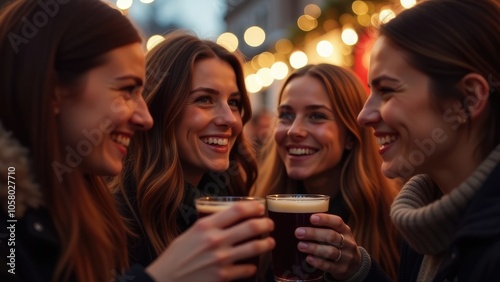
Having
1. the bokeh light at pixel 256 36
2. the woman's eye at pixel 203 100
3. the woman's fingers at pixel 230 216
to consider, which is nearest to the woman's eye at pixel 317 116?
the woman's eye at pixel 203 100

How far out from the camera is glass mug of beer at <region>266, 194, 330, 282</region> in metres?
1.97

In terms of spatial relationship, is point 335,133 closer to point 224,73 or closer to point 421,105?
point 224,73

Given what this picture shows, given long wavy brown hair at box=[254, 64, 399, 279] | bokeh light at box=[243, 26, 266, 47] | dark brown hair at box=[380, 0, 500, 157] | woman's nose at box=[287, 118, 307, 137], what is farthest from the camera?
bokeh light at box=[243, 26, 266, 47]

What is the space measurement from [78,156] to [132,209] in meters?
0.87

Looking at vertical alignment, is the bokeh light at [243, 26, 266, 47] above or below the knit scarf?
below

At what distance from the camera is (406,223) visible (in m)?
1.86

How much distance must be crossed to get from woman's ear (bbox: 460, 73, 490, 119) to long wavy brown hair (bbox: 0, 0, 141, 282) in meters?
1.25

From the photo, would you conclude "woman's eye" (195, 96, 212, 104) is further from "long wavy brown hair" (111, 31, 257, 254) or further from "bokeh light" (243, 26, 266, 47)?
"bokeh light" (243, 26, 266, 47)

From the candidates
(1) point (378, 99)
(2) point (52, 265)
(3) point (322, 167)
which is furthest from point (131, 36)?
(3) point (322, 167)

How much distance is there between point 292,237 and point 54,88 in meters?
1.03

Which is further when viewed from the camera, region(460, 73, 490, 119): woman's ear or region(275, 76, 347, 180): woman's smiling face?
region(275, 76, 347, 180): woman's smiling face

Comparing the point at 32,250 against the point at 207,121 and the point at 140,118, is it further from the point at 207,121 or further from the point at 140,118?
the point at 207,121

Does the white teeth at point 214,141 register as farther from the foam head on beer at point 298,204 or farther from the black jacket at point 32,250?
the black jacket at point 32,250

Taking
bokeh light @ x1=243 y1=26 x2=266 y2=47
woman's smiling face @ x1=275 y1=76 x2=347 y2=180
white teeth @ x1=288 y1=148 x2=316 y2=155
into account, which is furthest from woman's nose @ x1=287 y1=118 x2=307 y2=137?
bokeh light @ x1=243 y1=26 x2=266 y2=47
